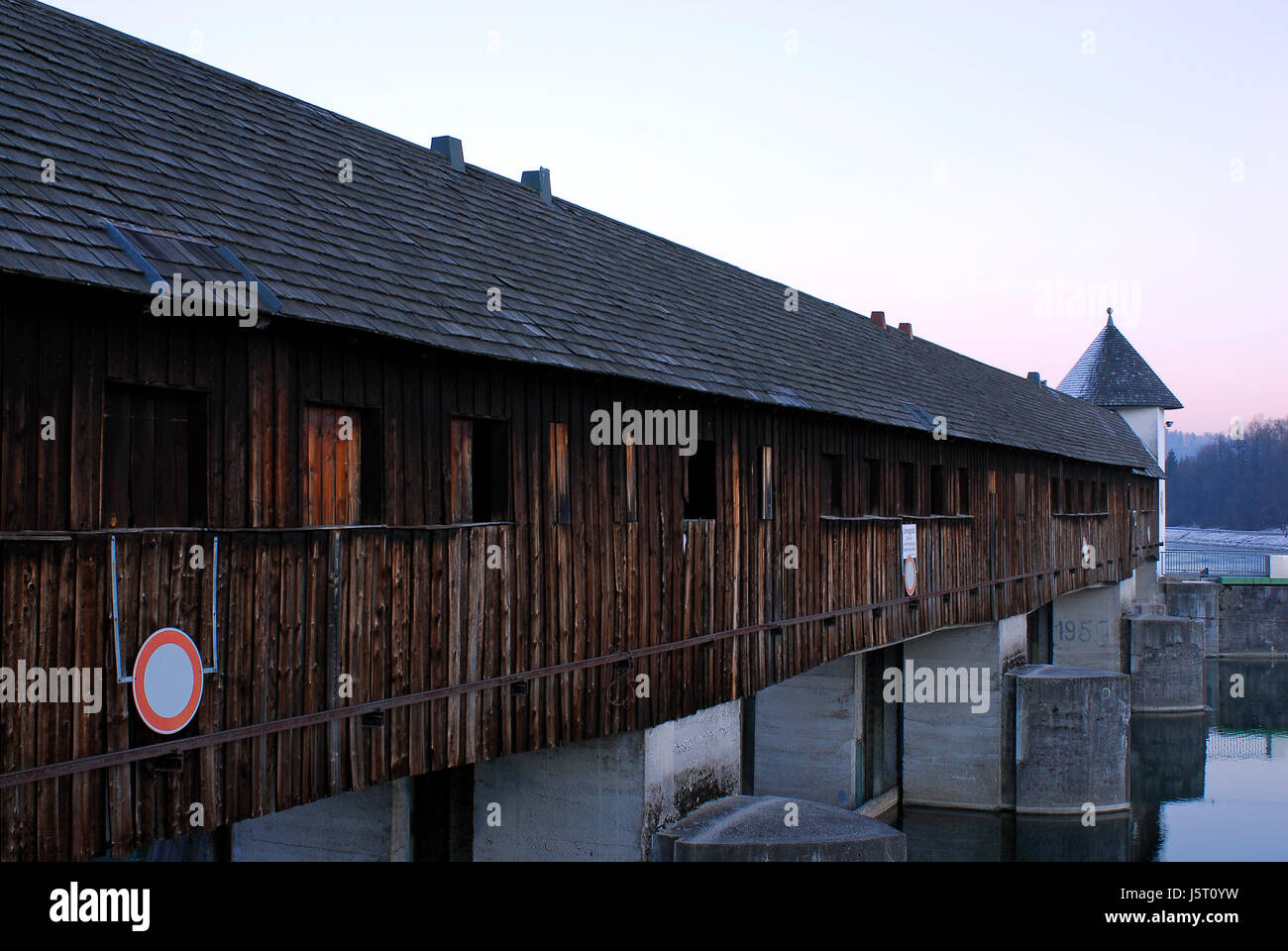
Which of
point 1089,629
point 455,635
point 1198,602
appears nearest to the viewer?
point 455,635

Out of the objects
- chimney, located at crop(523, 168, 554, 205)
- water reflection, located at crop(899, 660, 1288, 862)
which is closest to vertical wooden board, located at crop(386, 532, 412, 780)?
chimney, located at crop(523, 168, 554, 205)

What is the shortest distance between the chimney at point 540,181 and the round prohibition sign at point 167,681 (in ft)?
30.7

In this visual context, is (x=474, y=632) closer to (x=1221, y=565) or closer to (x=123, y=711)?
(x=123, y=711)

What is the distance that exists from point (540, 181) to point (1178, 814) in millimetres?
21552

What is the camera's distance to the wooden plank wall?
639 centimetres

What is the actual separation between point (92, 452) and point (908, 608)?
569 inches

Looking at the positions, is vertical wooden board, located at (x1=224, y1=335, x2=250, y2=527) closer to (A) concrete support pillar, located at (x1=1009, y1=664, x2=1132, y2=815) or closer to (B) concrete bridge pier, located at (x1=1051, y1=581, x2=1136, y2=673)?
(A) concrete support pillar, located at (x1=1009, y1=664, x2=1132, y2=815)

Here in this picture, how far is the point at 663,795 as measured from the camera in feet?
39.6

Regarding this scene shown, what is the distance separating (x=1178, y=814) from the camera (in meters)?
27.3

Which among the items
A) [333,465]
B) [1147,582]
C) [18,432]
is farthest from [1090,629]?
[18,432]

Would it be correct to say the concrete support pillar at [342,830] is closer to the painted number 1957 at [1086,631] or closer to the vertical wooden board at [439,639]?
the vertical wooden board at [439,639]

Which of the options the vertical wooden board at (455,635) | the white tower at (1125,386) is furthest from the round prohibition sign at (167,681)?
the white tower at (1125,386)

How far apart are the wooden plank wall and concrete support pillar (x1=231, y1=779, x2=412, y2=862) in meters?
3.87

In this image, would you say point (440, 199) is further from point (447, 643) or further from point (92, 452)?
point (92, 452)
